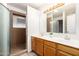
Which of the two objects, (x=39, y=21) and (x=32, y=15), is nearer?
(x=32, y=15)

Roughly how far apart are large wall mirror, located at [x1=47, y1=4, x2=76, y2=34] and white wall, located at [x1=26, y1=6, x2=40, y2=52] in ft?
2.21

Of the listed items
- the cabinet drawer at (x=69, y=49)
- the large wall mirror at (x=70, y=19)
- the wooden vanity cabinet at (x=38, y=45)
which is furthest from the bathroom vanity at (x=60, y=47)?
the large wall mirror at (x=70, y=19)

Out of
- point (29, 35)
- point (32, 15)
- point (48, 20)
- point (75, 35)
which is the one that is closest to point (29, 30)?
point (29, 35)

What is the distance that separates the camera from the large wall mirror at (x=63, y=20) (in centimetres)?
208

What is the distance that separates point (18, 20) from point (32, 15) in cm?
162

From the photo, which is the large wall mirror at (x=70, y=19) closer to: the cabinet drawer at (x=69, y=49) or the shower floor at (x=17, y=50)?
the cabinet drawer at (x=69, y=49)

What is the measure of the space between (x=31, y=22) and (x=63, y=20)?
135 cm

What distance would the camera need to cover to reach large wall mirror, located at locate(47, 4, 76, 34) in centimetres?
208

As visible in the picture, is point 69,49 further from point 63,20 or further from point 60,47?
point 63,20

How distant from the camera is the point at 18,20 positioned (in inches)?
181

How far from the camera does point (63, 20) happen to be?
2355mm

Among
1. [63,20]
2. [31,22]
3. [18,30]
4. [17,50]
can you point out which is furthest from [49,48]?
[18,30]

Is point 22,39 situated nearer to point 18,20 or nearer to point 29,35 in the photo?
point 18,20

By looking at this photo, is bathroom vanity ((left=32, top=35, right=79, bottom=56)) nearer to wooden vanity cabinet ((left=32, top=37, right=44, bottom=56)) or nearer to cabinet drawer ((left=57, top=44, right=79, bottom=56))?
cabinet drawer ((left=57, top=44, right=79, bottom=56))
